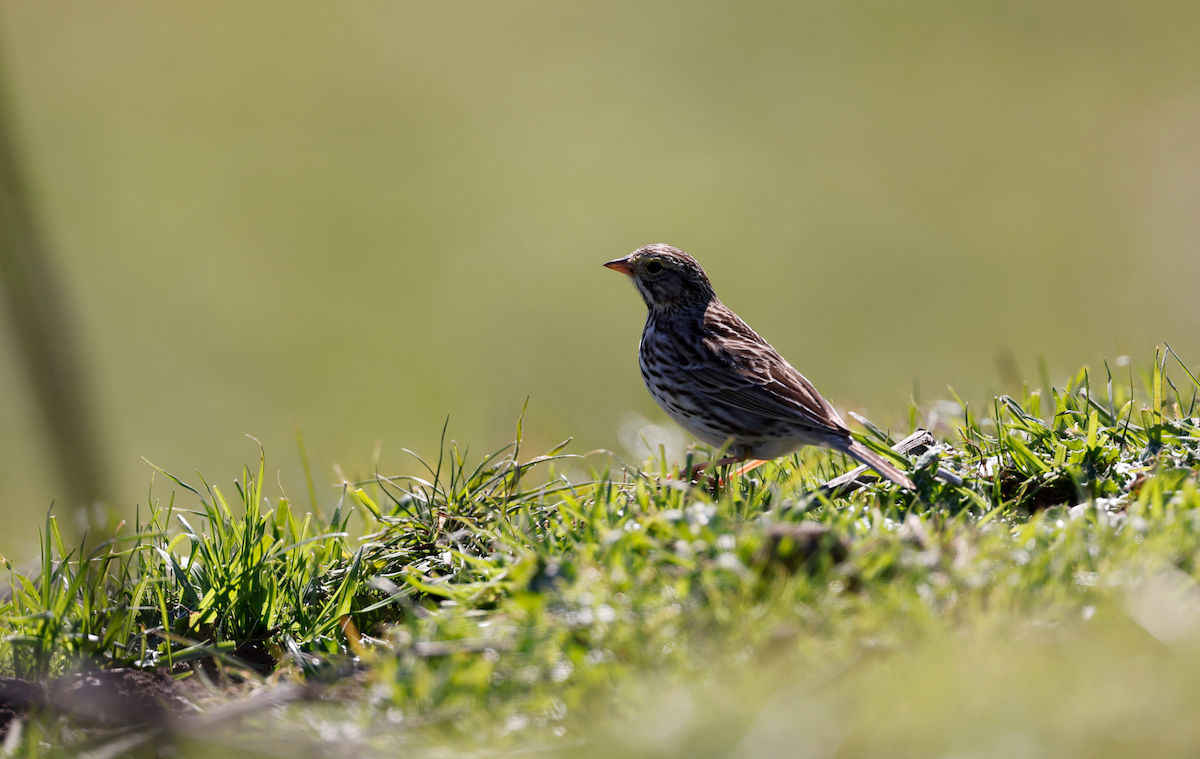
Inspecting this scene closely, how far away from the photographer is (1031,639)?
9.16 feet

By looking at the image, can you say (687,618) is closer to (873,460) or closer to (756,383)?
(873,460)

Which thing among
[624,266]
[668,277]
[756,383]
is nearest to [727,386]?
[756,383]

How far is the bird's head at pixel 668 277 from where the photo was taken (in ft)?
22.5

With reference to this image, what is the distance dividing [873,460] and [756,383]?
138 centimetres

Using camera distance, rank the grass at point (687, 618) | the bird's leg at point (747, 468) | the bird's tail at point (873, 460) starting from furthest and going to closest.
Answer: the bird's leg at point (747, 468), the bird's tail at point (873, 460), the grass at point (687, 618)

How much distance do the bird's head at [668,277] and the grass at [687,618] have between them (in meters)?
2.48

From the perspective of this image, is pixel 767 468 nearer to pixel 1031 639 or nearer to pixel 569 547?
pixel 569 547

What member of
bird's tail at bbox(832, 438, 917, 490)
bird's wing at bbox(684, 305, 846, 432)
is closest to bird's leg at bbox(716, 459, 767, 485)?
bird's wing at bbox(684, 305, 846, 432)

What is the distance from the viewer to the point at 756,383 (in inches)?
223

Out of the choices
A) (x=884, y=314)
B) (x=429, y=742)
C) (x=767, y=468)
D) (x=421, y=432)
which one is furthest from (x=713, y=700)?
(x=884, y=314)

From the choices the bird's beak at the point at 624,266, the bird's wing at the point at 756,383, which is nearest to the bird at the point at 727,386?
the bird's wing at the point at 756,383

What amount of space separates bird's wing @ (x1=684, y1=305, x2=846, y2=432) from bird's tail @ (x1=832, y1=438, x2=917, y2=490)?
0.48 feet

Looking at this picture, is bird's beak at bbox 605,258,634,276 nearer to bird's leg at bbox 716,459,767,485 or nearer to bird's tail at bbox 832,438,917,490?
bird's leg at bbox 716,459,767,485

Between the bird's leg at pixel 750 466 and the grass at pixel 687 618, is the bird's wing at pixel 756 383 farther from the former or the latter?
the grass at pixel 687 618
